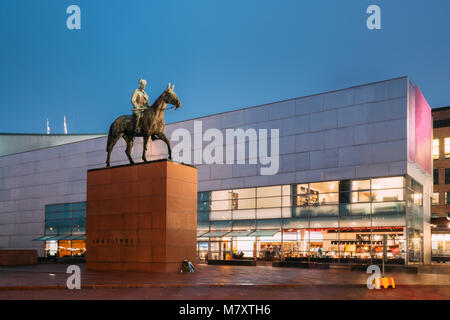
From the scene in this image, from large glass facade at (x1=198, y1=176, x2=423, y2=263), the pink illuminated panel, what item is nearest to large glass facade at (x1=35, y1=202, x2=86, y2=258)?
large glass facade at (x1=198, y1=176, x2=423, y2=263)

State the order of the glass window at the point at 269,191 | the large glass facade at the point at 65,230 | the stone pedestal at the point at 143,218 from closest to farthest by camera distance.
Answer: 1. the stone pedestal at the point at 143,218
2. the glass window at the point at 269,191
3. the large glass facade at the point at 65,230

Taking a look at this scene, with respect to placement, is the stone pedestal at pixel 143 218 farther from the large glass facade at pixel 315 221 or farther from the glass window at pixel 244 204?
the glass window at pixel 244 204

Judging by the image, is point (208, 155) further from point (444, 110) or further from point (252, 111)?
point (444, 110)

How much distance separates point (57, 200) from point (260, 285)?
49.8m

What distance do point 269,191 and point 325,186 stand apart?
18.7 ft

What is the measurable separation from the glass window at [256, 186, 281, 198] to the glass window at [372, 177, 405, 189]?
29.9 feet

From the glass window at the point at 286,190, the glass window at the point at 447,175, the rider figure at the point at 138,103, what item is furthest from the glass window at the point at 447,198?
the rider figure at the point at 138,103

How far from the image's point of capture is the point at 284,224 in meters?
46.3

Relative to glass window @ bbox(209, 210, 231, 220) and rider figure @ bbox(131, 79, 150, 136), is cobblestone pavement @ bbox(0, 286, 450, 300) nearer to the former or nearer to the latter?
rider figure @ bbox(131, 79, 150, 136)

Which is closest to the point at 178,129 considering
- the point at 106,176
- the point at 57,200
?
the point at 57,200

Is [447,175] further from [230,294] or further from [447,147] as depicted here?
[230,294]

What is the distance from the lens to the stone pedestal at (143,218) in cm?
Result: 2512

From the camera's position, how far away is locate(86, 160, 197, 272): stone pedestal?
25125 mm
